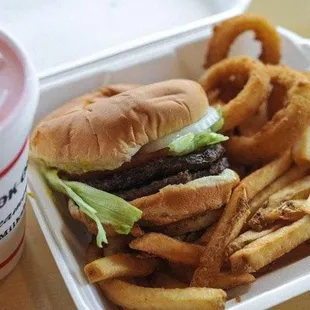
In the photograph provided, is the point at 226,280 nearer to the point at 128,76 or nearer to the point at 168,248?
the point at 168,248

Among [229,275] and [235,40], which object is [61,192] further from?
[235,40]

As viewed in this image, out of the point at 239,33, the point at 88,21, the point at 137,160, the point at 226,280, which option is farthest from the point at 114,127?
the point at 88,21

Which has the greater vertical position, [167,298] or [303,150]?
[303,150]

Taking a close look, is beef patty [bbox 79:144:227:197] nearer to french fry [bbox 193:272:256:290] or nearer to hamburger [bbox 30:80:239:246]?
hamburger [bbox 30:80:239:246]

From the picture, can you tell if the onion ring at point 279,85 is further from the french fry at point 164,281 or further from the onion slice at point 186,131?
the french fry at point 164,281

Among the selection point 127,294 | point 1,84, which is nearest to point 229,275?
point 127,294
